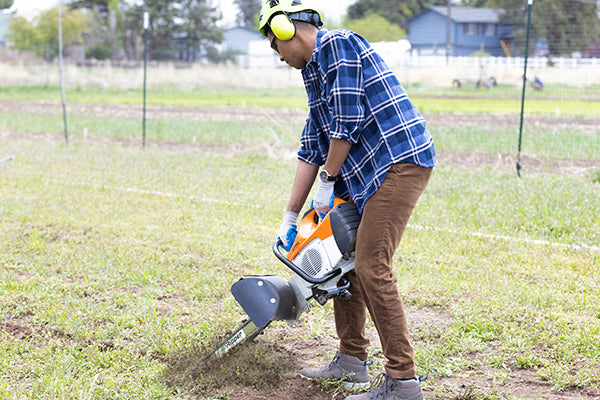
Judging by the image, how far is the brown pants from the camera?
2652mm

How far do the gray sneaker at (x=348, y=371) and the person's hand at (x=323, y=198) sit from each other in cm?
82

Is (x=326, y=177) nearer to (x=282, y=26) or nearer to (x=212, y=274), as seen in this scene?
(x=282, y=26)

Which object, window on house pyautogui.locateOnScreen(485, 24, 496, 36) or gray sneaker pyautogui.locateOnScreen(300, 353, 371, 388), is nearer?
gray sneaker pyautogui.locateOnScreen(300, 353, 371, 388)

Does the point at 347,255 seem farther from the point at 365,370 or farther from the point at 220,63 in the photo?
the point at 220,63

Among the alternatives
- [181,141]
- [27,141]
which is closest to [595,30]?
[181,141]

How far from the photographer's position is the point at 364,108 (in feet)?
8.60

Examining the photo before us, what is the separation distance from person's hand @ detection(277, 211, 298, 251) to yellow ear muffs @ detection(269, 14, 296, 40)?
885mm

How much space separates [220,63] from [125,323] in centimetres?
1283

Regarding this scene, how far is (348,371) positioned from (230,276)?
1693mm

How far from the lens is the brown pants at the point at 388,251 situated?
104 inches

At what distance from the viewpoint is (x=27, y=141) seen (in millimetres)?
12031

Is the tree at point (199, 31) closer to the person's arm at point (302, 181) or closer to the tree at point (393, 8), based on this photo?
the tree at point (393, 8)

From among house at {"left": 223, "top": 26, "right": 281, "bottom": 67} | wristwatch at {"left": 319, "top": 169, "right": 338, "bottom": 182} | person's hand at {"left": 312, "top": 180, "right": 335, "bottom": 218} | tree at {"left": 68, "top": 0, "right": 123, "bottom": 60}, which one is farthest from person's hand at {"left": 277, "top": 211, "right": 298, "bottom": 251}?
tree at {"left": 68, "top": 0, "right": 123, "bottom": 60}

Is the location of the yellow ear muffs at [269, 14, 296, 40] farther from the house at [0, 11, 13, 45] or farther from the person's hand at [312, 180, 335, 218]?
the house at [0, 11, 13, 45]
